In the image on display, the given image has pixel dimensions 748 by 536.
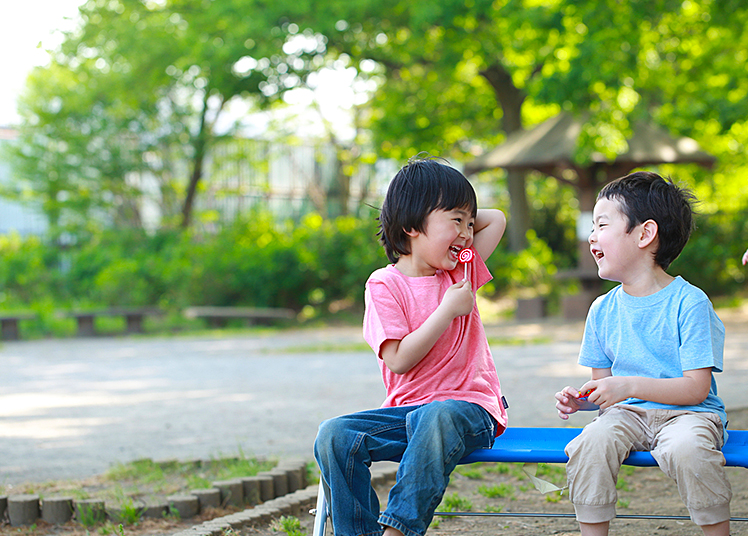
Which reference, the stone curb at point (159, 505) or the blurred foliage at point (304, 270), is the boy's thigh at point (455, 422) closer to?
the stone curb at point (159, 505)

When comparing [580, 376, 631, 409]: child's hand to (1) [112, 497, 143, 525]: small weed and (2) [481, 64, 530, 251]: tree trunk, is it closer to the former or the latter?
(1) [112, 497, 143, 525]: small weed

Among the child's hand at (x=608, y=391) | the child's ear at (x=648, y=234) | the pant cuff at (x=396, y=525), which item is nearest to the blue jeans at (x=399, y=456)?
the pant cuff at (x=396, y=525)

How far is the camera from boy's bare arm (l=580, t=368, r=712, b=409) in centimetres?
217

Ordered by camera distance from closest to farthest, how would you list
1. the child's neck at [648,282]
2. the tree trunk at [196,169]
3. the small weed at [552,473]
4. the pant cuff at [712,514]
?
1. the pant cuff at [712,514]
2. the child's neck at [648,282]
3. the small weed at [552,473]
4. the tree trunk at [196,169]

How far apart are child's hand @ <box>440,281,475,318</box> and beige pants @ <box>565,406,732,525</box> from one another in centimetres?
46

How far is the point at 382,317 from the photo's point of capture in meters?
2.32

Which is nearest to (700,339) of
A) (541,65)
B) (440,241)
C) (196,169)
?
(440,241)

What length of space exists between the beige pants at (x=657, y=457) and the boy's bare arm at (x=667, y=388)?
56mm

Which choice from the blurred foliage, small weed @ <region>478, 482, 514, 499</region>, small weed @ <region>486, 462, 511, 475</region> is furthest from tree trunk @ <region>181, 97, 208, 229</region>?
small weed @ <region>478, 482, 514, 499</region>

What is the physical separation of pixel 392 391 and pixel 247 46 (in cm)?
1140

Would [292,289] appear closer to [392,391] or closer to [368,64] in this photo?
[368,64]

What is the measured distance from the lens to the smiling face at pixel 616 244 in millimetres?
2332

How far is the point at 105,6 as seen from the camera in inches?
616

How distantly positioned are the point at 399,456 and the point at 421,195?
0.75 meters
